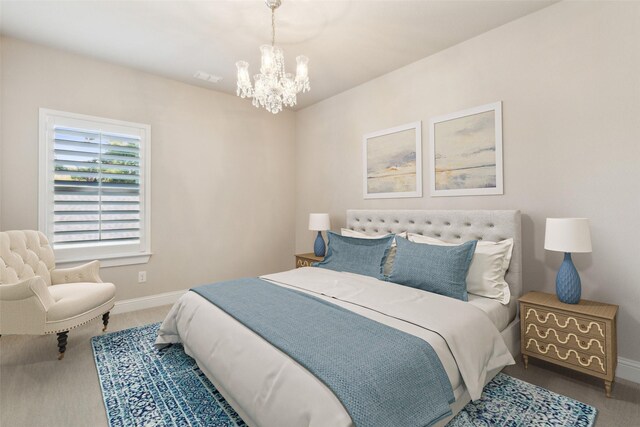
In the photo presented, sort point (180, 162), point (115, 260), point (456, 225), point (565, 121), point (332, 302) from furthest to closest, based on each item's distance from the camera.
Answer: point (180, 162) < point (115, 260) < point (456, 225) < point (565, 121) < point (332, 302)

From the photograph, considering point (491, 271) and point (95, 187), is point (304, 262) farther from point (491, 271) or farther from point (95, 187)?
point (95, 187)

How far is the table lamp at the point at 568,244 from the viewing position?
2041 millimetres

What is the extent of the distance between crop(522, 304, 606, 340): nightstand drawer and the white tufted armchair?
3.39m

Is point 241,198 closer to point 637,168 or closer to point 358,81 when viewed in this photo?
point 358,81

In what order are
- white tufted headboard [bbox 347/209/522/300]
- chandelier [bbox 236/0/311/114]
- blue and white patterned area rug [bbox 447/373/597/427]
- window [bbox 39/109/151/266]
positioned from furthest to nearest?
window [bbox 39/109/151/266] < white tufted headboard [bbox 347/209/522/300] < chandelier [bbox 236/0/311/114] < blue and white patterned area rug [bbox 447/373/597/427]

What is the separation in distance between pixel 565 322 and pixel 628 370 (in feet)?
2.01

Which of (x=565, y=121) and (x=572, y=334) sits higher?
(x=565, y=121)

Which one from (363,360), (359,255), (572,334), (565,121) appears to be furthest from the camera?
(359,255)

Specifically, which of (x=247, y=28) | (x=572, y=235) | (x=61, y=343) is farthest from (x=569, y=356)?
(x=61, y=343)

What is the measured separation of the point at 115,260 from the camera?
11.1 ft

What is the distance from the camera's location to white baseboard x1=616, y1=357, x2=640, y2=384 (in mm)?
2100

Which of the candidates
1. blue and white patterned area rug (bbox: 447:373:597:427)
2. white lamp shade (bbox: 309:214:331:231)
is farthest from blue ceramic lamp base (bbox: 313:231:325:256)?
blue and white patterned area rug (bbox: 447:373:597:427)

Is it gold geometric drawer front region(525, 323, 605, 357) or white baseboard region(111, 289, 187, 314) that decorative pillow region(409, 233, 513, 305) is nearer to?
gold geometric drawer front region(525, 323, 605, 357)

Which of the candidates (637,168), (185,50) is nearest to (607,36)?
(637,168)
